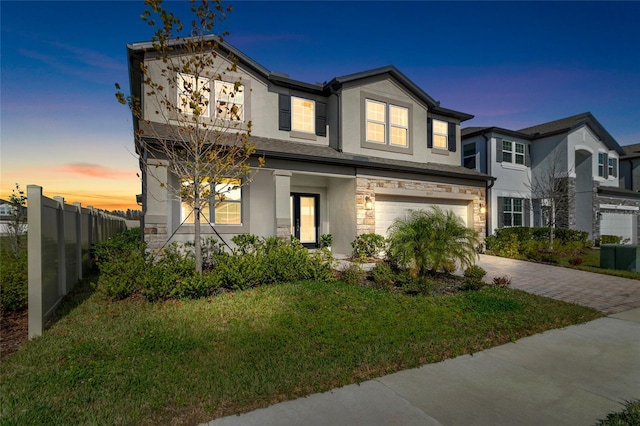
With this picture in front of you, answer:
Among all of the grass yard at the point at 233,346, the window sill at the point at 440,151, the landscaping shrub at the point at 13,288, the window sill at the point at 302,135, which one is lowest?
the grass yard at the point at 233,346

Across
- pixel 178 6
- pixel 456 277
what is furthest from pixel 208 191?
pixel 456 277

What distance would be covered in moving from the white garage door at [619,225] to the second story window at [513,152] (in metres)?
7.29

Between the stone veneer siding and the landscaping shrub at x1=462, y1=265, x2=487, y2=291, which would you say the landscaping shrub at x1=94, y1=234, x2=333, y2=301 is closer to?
the landscaping shrub at x1=462, y1=265, x2=487, y2=291

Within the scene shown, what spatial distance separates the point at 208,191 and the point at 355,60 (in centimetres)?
948

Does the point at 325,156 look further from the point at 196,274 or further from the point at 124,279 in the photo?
the point at 124,279

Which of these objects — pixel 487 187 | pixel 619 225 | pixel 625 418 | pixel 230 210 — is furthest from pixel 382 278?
pixel 619 225

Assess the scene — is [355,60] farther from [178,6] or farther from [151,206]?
[151,206]

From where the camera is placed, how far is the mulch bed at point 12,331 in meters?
4.23

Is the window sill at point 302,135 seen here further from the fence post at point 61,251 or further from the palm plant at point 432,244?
the fence post at point 61,251

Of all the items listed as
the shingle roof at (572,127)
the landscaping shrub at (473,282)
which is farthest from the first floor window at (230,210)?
the shingle roof at (572,127)

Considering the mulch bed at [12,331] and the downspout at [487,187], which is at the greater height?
the downspout at [487,187]

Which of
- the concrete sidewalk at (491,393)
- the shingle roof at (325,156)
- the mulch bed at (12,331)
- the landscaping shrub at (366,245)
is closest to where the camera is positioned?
the concrete sidewalk at (491,393)

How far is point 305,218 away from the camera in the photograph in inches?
520

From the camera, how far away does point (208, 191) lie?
7312 mm
